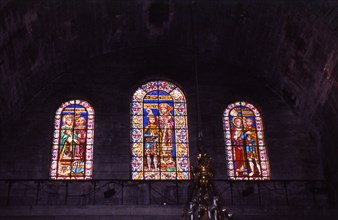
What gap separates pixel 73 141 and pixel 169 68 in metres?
3.22

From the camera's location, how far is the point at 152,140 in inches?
565

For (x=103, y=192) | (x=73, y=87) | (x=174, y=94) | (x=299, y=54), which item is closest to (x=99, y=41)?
(x=73, y=87)

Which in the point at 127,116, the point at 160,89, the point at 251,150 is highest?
the point at 160,89

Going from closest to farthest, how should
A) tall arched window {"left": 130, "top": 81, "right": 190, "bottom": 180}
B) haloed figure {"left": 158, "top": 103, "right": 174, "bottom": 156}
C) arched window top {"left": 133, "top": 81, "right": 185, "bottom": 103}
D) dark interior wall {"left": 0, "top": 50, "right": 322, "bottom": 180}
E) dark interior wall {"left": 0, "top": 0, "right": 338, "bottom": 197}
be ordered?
dark interior wall {"left": 0, "top": 0, "right": 338, "bottom": 197}
dark interior wall {"left": 0, "top": 50, "right": 322, "bottom": 180}
tall arched window {"left": 130, "top": 81, "right": 190, "bottom": 180}
haloed figure {"left": 158, "top": 103, "right": 174, "bottom": 156}
arched window top {"left": 133, "top": 81, "right": 185, "bottom": 103}

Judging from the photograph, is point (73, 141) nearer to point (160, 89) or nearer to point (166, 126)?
point (166, 126)

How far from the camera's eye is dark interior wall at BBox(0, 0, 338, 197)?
13.3 meters

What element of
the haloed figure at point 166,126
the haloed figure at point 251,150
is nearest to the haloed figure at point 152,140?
the haloed figure at point 166,126

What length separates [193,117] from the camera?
14.6 meters

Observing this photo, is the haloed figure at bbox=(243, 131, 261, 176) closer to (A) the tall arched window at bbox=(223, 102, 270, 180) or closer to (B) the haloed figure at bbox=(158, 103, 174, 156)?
(A) the tall arched window at bbox=(223, 102, 270, 180)

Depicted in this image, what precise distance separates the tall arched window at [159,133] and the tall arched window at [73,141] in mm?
1061

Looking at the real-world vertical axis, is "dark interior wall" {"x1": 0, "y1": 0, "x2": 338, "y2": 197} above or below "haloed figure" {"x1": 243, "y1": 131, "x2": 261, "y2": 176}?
above

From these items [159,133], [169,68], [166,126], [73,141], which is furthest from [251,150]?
[73,141]

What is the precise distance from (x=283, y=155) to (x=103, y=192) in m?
4.39

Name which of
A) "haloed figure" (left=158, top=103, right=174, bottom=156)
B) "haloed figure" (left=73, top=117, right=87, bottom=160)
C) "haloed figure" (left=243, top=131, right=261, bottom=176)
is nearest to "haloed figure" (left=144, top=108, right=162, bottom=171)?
"haloed figure" (left=158, top=103, right=174, bottom=156)
